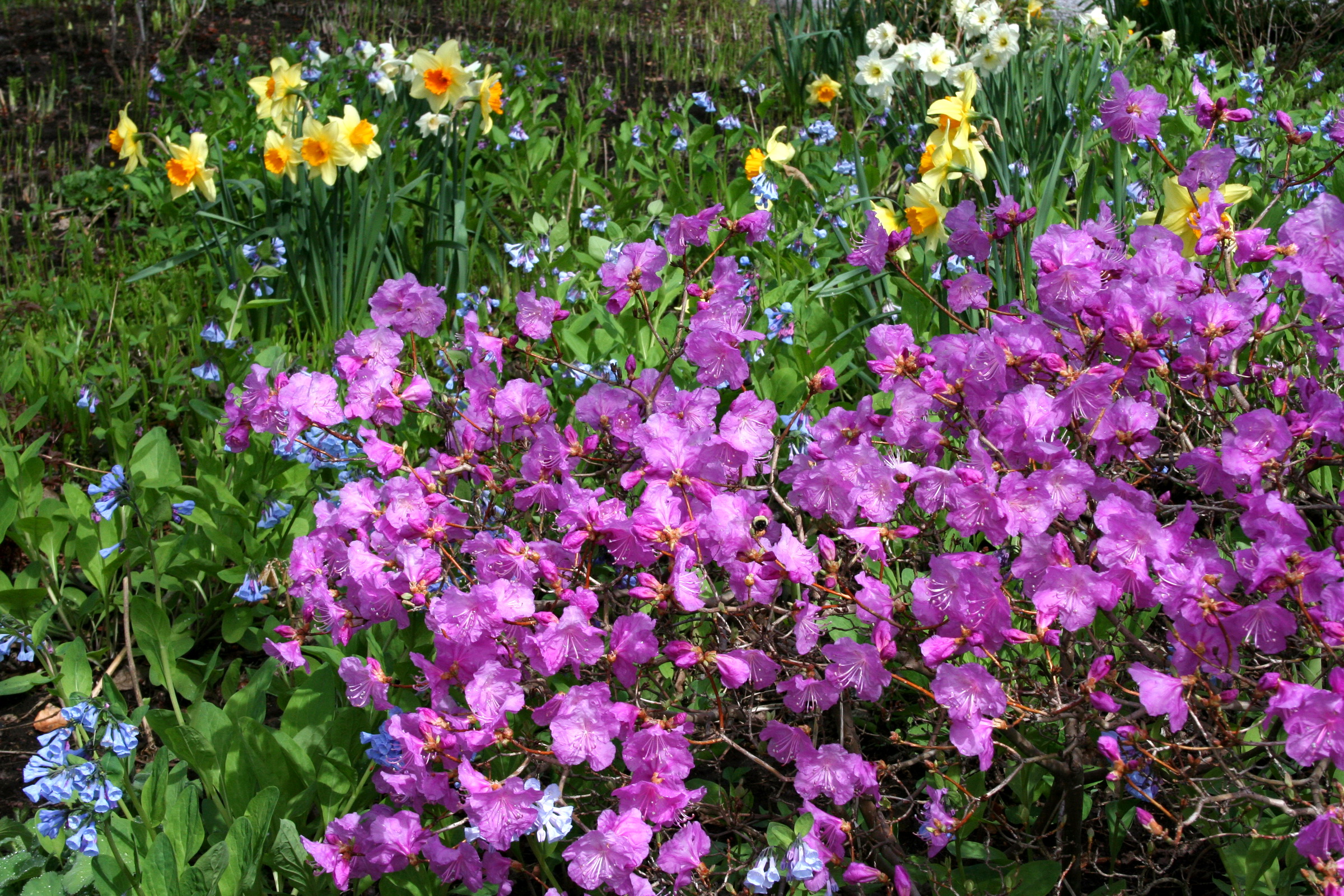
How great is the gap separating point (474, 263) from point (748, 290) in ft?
3.99

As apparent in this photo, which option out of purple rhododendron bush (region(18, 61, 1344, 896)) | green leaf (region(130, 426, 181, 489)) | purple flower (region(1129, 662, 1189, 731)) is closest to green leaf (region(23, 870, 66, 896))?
purple rhododendron bush (region(18, 61, 1344, 896))

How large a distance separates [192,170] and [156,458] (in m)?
1.00

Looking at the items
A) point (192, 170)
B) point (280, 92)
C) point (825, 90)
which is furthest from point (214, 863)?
point (825, 90)

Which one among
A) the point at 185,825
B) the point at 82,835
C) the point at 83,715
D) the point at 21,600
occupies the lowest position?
the point at 21,600

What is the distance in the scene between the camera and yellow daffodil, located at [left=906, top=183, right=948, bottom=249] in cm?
213

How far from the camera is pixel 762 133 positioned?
4559 mm

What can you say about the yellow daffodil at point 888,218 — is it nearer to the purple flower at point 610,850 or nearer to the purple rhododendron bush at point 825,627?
the purple rhododendron bush at point 825,627

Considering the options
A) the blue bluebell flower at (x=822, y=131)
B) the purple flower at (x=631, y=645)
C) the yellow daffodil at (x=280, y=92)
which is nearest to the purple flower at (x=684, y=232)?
the purple flower at (x=631, y=645)

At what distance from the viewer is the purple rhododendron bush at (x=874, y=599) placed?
1.12m

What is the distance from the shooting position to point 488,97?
3020 mm

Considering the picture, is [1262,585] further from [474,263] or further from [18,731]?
[474,263]

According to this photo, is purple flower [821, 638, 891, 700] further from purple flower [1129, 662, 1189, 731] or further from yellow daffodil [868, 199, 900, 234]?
yellow daffodil [868, 199, 900, 234]

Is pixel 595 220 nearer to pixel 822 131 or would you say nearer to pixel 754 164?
pixel 754 164

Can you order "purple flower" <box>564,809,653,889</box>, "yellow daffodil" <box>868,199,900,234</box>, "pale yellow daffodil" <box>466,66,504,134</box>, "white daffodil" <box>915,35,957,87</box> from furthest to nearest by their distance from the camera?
"white daffodil" <box>915,35,957,87</box> → "pale yellow daffodil" <box>466,66,504,134</box> → "yellow daffodil" <box>868,199,900,234</box> → "purple flower" <box>564,809,653,889</box>
